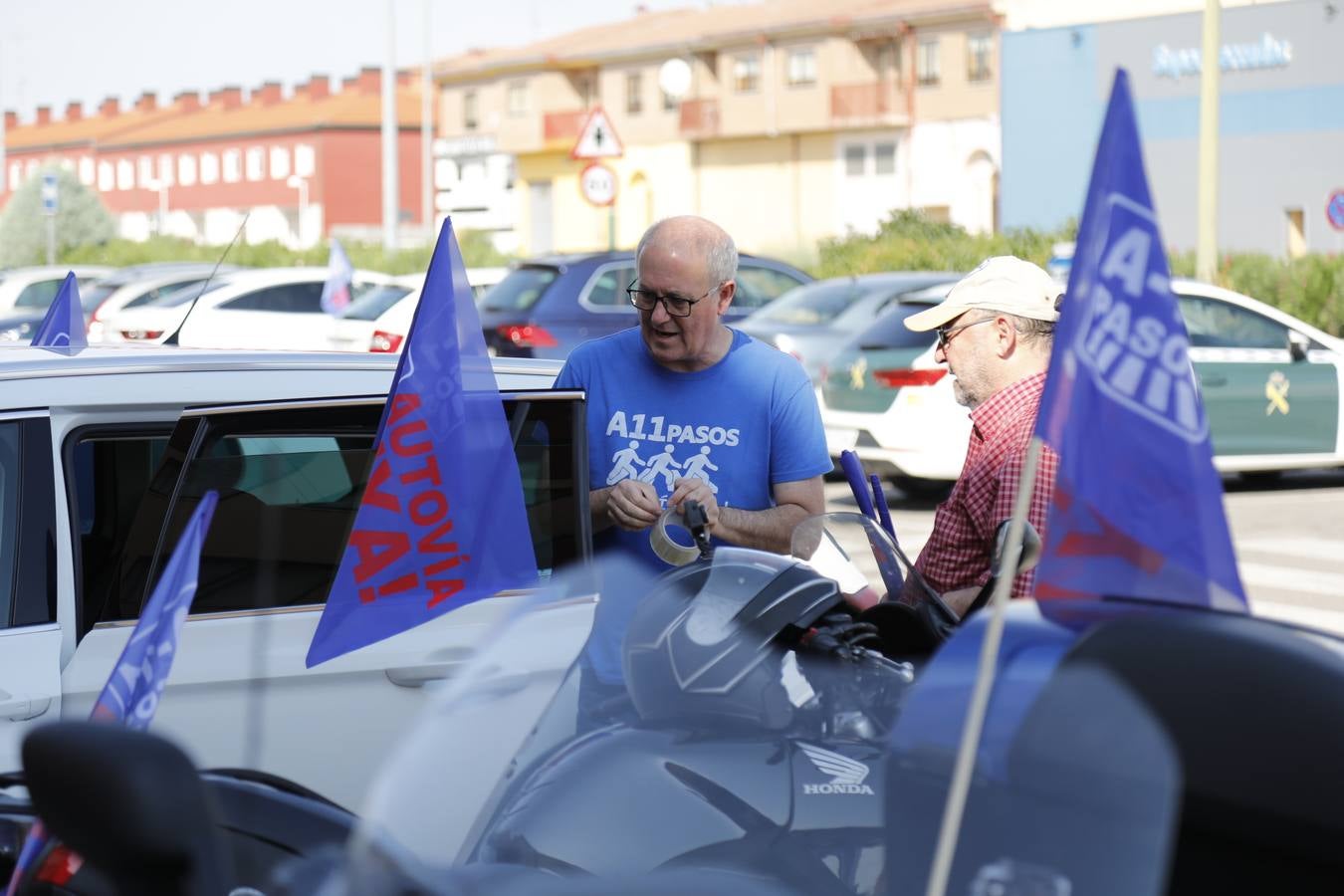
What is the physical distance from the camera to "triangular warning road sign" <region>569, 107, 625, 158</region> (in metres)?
17.7

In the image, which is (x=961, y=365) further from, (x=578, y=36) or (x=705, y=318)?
(x=578, y=36)

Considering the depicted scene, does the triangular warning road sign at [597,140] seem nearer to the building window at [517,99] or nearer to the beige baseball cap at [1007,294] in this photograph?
the beige baseball cap at [1007,294]

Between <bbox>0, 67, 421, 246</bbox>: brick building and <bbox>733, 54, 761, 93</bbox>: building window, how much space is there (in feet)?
73.2

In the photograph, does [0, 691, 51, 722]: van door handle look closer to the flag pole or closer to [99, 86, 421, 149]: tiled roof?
the flag pole

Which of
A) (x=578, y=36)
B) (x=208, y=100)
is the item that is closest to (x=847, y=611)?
(x=578, y=36)

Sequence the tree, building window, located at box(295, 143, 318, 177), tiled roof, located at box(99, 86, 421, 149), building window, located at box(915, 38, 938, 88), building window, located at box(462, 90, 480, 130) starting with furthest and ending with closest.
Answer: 1. tiled roof, located at box(99, 86, 421, 149)
2. building window, located at box(295, 143, 318, 177)
3. building window, located at box(462, 90, 480, 130)
4. the tree
5. building window, located at box(915, 38, 938, 88)

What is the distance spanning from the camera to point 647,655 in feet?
8.41

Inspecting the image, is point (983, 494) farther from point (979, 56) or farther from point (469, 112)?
point (469, 112)

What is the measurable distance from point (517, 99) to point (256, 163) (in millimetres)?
23638

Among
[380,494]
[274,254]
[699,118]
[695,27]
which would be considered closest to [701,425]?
[380,494]

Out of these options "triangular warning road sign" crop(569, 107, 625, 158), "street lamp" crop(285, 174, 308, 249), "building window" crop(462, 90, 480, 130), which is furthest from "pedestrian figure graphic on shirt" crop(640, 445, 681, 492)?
"street lamp" crop(285, 174, 308, 249)

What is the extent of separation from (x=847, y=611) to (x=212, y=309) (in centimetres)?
1719

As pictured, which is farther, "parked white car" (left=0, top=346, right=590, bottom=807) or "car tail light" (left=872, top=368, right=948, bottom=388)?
"car tail light" (left=872, top=368, right=948, bottom=388)

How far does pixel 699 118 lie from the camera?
60438 millimetres
